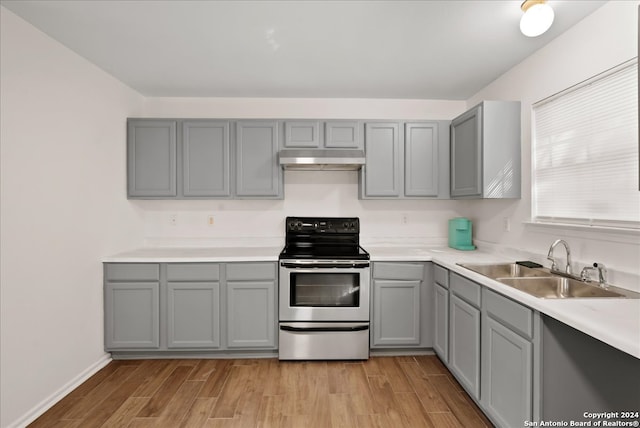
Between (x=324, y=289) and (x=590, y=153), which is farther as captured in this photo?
(x=324, y=289)

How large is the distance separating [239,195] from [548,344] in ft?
9.00

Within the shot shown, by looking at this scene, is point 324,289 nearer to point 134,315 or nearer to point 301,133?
point 301,133

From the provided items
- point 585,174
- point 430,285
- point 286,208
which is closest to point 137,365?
point 286,208

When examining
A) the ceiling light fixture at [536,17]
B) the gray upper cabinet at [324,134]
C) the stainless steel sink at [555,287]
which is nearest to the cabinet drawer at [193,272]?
the gray upper cabinet at [324,134]

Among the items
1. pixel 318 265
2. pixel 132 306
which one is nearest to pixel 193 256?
pixel 132 306

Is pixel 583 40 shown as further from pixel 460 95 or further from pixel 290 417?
pixel 290 417

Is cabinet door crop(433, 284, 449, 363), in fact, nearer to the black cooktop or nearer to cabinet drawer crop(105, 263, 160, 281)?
the black cooktop

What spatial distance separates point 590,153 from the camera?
214 cm

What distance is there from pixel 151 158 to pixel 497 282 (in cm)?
320

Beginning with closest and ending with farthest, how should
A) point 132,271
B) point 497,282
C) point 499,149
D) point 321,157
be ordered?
point 497,282 → point 499,149 → point 132,271 → point 321,157

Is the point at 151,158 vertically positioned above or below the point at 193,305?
above

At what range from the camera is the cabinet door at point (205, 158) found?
11.0ft

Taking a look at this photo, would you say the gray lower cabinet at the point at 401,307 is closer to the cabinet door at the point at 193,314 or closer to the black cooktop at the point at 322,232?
the black cooktop at the point at 322,232

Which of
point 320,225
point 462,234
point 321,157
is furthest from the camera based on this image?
point 320,225
